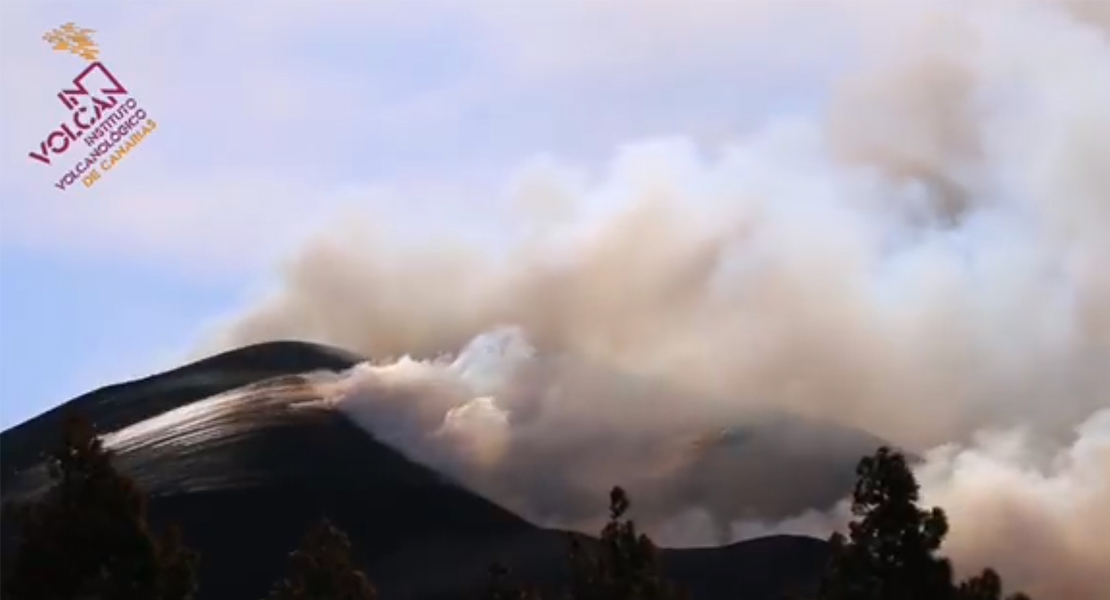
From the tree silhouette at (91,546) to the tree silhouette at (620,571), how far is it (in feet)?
29.2

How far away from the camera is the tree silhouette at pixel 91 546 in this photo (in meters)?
31.6

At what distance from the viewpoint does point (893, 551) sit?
33500 mm

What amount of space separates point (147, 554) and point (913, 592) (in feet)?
47.0

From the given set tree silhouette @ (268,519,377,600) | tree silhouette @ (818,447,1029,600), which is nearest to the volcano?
tree silhouette @ (268,519,377,600)

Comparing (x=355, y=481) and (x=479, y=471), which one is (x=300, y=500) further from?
(x=479, y=471)

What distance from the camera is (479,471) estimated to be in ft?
640

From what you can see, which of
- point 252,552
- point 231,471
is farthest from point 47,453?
point 231,471

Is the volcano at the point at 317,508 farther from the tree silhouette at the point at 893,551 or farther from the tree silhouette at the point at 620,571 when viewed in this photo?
the tree silhouette at the point at 893,551

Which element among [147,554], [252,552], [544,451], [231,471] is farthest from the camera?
[544,451]

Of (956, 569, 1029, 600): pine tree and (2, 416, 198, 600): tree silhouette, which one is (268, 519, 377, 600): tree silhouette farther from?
(956, 569, 1029, 600): pine tree

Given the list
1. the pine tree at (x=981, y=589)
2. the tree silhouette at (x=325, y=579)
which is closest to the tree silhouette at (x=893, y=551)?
the pine tree at (x=981, y=589)

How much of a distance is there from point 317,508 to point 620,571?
5961 inches

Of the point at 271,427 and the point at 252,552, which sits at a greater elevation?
the point at 271,427

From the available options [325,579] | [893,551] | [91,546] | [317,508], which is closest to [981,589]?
Result: [893,551]
